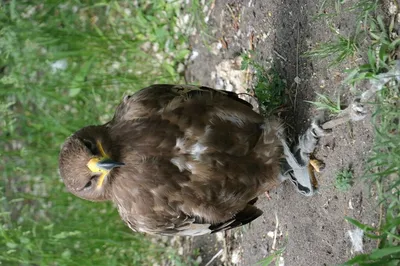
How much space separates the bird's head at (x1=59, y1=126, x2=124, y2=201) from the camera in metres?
2.59

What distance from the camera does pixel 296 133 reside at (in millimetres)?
2945

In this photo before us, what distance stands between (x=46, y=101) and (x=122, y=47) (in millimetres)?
823

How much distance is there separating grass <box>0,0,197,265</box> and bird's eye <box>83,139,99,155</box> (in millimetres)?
1669

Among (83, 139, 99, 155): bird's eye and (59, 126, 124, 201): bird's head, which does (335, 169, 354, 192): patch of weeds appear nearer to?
(59, 126, 124, 201): bird's head

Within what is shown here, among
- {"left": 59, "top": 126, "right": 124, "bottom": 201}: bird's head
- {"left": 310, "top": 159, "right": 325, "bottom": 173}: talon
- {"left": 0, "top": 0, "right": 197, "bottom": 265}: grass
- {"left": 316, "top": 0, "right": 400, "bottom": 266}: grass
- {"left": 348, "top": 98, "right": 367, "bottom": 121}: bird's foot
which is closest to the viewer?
{"left": 316, "top": 0, "right": 400, "bottom": 266}: grass

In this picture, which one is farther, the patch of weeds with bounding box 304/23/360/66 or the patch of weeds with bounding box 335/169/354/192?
the patch of weeds with bounding box 335/169/354/192

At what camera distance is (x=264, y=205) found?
3.43 meters

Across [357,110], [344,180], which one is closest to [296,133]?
[344,180]

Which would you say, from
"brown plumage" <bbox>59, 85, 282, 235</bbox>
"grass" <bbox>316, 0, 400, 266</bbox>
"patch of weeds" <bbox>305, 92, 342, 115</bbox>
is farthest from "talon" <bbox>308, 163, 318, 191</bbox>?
"grass" <bbox>316, 0, 400, 266</bbox>

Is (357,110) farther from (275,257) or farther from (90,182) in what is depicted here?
(90,182)

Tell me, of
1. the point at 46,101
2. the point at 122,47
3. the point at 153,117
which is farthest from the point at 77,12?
the point at 153,117

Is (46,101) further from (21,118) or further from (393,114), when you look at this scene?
(393,114)

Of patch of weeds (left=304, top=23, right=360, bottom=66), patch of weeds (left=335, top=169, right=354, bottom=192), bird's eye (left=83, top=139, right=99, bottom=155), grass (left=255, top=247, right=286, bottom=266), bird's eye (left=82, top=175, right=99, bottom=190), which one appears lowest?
grass (left=255, top=247, right=286, bottom=266)

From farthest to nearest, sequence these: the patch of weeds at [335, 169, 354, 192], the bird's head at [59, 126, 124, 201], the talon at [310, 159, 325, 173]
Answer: the talon at [310, 159, 325, 173]
the bird's head at [59, 126, 124, 201]
the patch of weeds at [335, 169, 354, 192]
